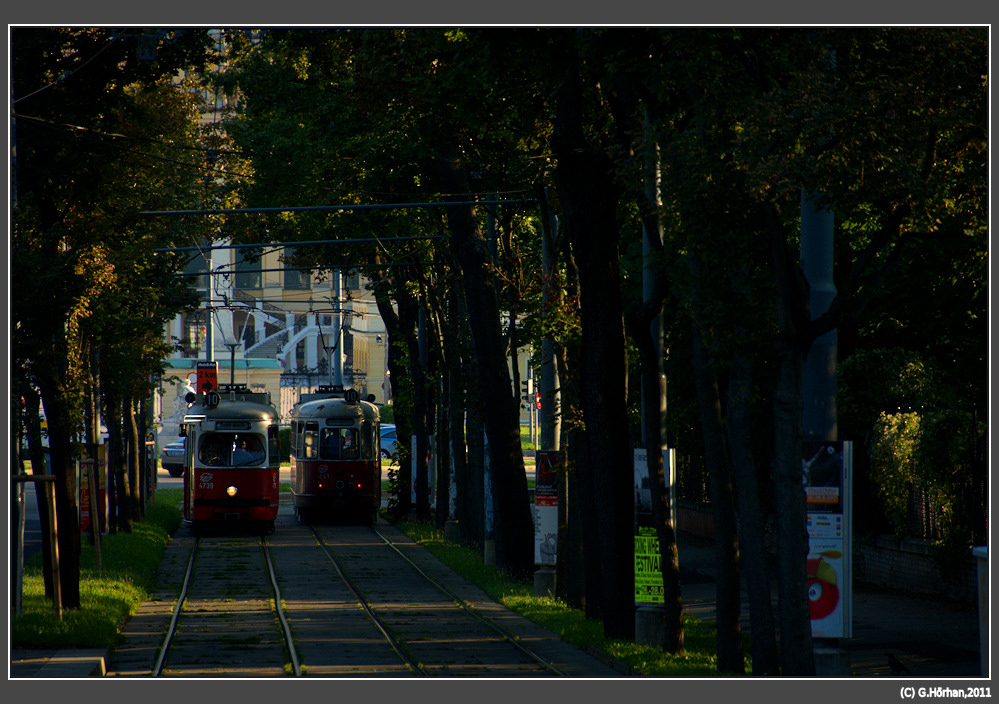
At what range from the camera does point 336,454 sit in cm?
3297

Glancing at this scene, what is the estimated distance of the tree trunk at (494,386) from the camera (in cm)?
2156

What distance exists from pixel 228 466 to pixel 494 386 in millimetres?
10124

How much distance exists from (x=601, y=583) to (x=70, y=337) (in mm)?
6974

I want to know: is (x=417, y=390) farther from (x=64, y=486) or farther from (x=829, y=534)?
(x=829, y=534)

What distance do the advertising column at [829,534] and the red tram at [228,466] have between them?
68.8 feet

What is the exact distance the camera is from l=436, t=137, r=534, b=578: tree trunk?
2156cm

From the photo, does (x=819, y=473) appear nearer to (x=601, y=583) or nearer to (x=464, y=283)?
(x=601, y=583)

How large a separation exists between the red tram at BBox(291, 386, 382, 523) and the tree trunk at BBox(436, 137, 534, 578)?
1167 centimetres

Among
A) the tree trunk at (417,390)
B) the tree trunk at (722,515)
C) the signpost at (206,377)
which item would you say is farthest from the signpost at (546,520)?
the signpost at (206,377)

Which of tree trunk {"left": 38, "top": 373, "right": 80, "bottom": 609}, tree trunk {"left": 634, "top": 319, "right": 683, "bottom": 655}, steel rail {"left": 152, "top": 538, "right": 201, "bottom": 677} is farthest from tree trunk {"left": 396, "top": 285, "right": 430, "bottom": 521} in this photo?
tree trunk {"left": 634, "top": 319, "right": 683, "bottom": 655}

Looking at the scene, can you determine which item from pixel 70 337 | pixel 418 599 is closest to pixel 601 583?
pixel 418 599

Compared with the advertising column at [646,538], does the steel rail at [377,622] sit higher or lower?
lower

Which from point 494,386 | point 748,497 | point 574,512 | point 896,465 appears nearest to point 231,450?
point 494,386

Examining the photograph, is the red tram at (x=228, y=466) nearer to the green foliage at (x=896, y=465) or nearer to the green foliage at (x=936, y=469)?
the green foliage at (x=896, y=465)
